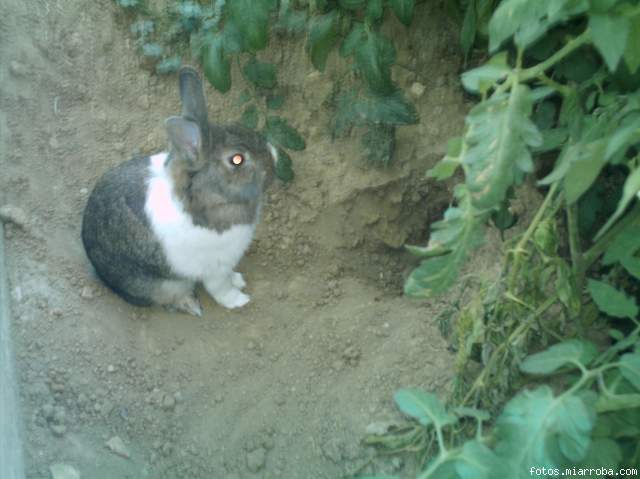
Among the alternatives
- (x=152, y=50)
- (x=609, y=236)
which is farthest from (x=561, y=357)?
(x=152, y=50)

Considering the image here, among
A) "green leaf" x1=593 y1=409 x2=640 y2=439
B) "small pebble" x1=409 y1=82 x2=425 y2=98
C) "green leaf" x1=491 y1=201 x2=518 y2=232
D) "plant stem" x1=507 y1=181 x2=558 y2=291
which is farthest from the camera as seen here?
"small pebble" x1=409 y1=82 x2=425 y2=98

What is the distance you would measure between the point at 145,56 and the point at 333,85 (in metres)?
1.20

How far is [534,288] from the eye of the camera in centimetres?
319

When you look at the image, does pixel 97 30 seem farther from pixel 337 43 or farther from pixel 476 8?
pixel 476 8

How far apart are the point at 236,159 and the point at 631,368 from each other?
2190 mm

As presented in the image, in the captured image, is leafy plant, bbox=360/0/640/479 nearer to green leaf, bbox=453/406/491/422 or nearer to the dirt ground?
green leaf, bbox=453/406/491/422

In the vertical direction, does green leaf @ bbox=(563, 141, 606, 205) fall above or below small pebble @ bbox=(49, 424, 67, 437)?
above

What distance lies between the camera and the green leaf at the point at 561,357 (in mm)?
2842

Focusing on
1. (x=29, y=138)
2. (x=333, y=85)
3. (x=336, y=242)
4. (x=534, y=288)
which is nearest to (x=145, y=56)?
(x=29, y=138)

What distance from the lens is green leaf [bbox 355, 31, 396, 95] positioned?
4012 millimetres

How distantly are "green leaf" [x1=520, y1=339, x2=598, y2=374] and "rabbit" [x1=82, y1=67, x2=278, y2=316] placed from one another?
187 centimetres

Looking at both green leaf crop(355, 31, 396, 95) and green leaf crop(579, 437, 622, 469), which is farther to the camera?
green leaf crop(355, 31, 396, 95)

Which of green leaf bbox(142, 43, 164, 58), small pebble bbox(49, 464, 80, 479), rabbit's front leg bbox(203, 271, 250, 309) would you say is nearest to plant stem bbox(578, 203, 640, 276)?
rabbit's front leg bbox(203, 271, 250, 309)

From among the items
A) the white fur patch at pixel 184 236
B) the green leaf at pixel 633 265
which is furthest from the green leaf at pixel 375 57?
the green leaf at pixel 633 265
